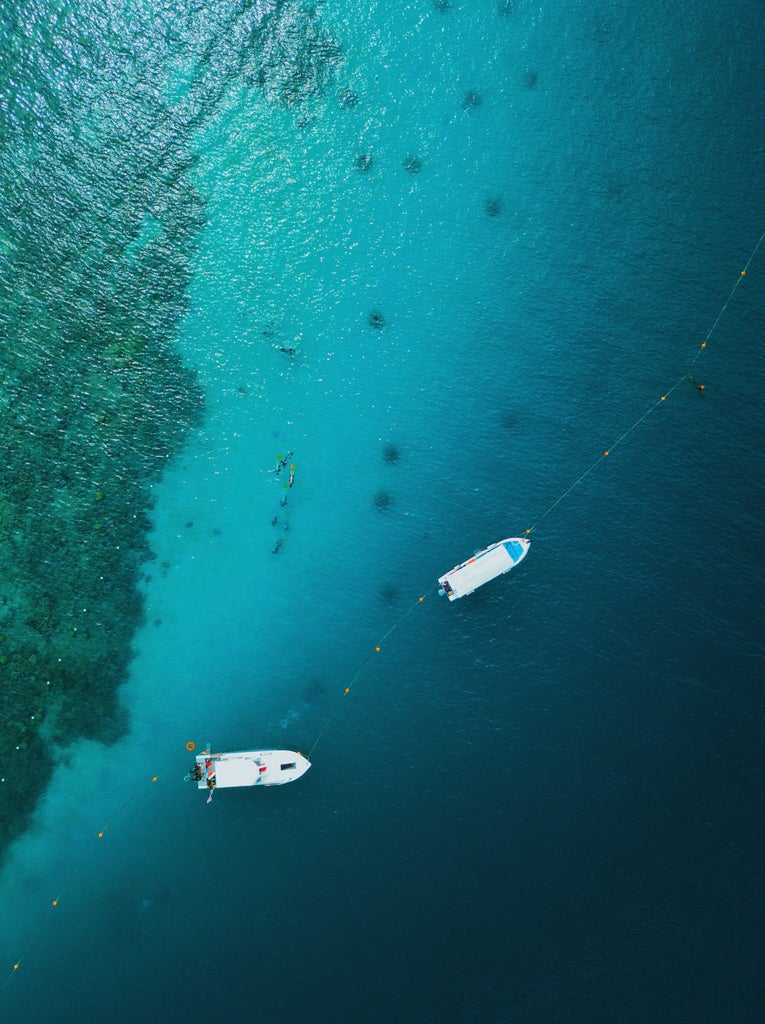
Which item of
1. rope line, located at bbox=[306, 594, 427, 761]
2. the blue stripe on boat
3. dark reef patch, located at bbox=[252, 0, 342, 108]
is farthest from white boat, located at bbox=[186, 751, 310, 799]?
dark reef patch, located at bbox=[252, 0, 342, 108]

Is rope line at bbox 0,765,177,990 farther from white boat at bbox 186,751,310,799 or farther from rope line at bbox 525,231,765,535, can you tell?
rope line at bbox 525,231,765,535

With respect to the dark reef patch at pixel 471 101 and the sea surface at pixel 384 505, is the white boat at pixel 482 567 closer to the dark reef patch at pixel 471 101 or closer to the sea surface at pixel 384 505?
the sea surface at pixel 384 505

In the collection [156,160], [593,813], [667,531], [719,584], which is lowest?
[593,813]

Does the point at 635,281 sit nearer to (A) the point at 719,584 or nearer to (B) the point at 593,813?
(A) the point at 719,584

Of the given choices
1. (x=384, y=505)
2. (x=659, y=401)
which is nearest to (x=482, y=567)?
(x=384, y=505)

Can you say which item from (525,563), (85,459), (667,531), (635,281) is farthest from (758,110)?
(85,459)
